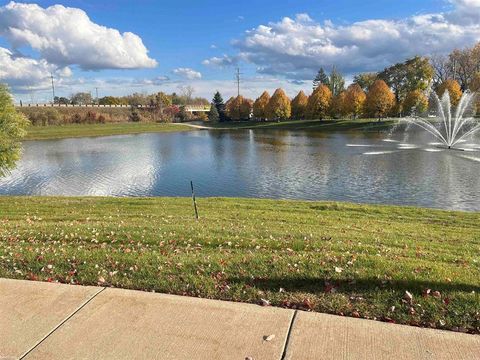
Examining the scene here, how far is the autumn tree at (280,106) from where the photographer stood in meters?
95.3

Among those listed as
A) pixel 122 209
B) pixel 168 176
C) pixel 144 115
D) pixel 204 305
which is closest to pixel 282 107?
pixel 144 115

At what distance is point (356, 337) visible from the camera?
3.86 metres

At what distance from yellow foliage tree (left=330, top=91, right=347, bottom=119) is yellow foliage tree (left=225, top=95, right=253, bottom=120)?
109ft

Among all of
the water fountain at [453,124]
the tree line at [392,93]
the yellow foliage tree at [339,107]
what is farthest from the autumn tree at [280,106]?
the water fountain at [453,124]

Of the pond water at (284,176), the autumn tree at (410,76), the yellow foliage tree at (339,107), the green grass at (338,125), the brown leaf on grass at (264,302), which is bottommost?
the pond water at (284,176)

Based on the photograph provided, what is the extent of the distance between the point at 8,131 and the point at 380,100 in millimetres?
65432

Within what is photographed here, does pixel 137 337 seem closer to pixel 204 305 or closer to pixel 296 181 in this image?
pixel 204 305

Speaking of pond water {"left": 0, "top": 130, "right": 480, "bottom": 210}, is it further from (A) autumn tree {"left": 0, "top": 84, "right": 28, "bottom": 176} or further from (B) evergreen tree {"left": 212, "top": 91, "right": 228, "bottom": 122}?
(B) evergreen tree {"left": 212, "top": 91, "right": 228, "bottom": 122}

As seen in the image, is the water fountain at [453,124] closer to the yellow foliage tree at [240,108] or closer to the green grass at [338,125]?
the green grass at [338,125]

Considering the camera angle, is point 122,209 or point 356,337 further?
point 122,209

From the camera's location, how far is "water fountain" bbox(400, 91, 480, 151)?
A: 44.6 metres

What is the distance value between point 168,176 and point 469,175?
1927 centimetres

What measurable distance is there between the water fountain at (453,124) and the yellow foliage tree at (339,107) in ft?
50.3

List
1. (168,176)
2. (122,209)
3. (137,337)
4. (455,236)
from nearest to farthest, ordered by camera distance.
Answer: (137,337) < (455,236) < (122,209) < (168,176)
